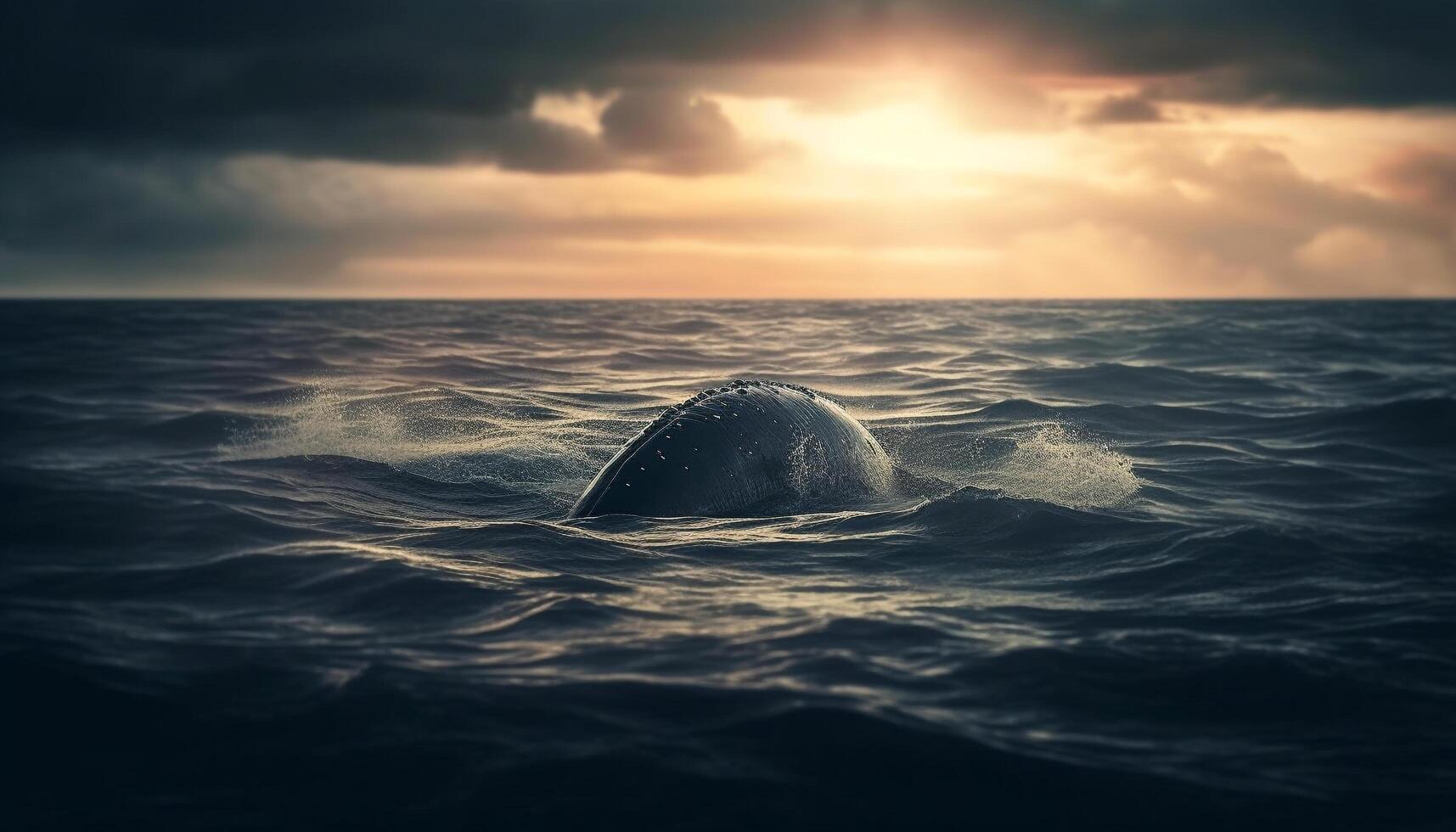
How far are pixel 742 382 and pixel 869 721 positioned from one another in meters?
7.42

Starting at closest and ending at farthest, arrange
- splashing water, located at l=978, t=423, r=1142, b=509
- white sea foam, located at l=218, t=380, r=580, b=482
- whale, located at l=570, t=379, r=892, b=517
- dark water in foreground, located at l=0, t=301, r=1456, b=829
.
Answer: dark water in foreground, located at l=0, t=301, r=1456, b=829 < whale, located at l=570, t=379, r=892, b=517 < splashing water, located at l=978, t=423, r=1142, b=509 < white sea foam, located at l=218, t=380, r=580, b=482

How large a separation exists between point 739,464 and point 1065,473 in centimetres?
574

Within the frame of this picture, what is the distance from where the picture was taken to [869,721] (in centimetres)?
645

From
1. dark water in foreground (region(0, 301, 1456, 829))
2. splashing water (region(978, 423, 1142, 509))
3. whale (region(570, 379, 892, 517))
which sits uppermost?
whale (region(570, 379, 892, 517))

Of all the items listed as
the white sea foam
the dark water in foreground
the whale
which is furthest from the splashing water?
the white sea foam

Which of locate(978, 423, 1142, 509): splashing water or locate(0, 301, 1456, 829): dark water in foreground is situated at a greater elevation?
locate(978, 423, 1142, 509): splashing water

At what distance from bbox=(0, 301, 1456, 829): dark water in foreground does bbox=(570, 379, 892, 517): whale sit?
411 mm

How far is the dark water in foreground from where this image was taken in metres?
5.82

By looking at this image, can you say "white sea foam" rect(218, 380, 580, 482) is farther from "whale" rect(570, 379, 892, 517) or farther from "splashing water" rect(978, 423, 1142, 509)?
"splashing water" rect(978, 423, 1142, 509)

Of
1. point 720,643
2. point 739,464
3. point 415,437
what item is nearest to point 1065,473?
point 739,464

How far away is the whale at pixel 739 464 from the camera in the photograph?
11531 millimetres

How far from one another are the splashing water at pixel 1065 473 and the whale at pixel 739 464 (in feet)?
6.80

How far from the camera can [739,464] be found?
474 inches

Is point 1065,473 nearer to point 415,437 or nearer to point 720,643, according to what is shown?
point 720,643
